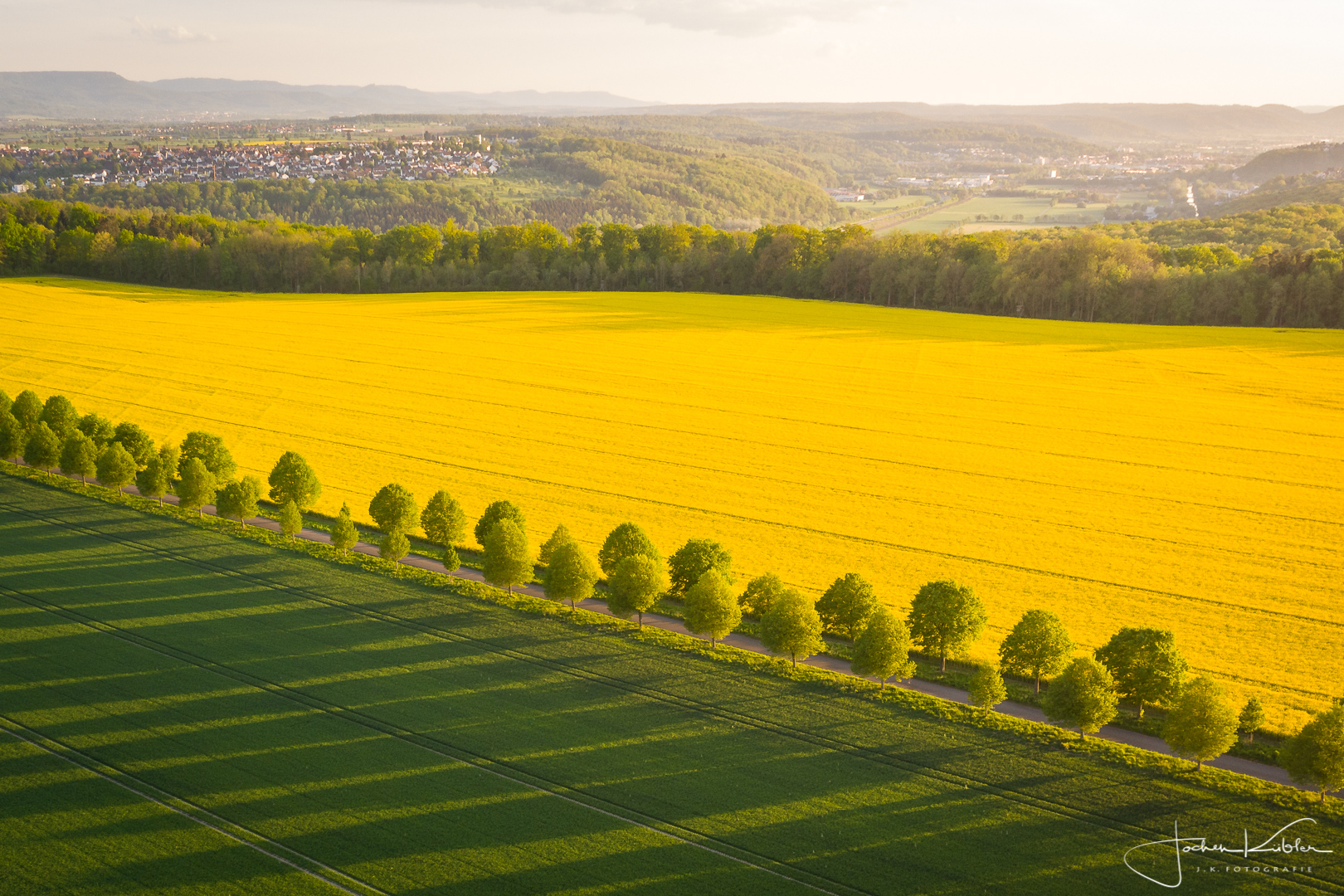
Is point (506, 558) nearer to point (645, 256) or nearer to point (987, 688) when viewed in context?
point (987, 688)

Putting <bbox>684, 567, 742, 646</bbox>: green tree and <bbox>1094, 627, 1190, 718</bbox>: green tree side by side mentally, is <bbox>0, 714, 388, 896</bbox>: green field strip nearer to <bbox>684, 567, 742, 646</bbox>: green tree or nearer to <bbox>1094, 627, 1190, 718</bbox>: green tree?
<bbox>684, 567, 742, 646</bbox>: green tree

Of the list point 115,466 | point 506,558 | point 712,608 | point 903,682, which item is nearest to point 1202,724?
point 903,682

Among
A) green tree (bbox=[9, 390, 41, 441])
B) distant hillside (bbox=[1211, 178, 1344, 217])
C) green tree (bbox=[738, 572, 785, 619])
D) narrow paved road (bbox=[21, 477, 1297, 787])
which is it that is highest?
distant hillside (bbox=[1211, 178, 1344, 217])

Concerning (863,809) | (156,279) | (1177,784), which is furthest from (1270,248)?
(156,279)

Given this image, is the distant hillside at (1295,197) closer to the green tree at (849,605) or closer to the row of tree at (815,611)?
the row of tree at (815,611)

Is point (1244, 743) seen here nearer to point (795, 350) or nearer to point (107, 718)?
point (107, 718)

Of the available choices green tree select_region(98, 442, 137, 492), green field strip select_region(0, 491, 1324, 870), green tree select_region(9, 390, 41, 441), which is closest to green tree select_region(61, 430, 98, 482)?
green tree select_region(98, 442, 137, 492)

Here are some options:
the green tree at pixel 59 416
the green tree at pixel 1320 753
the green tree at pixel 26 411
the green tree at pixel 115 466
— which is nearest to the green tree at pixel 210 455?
the green tree at pixel 115 466
